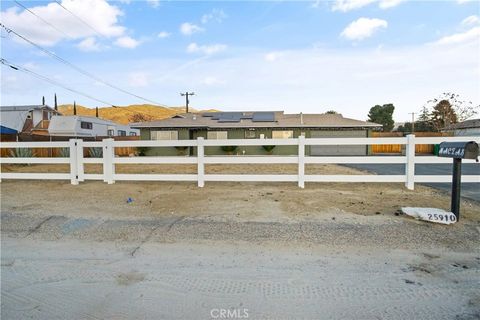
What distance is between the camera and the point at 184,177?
866 cm

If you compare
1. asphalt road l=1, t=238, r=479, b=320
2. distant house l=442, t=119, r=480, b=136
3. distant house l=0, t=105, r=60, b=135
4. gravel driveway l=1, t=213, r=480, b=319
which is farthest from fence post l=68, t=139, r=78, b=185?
A: distant house l=442, t=119, r=480, b=136

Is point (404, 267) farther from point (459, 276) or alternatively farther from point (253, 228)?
point (253, 228)

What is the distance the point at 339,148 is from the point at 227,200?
87.4 ft

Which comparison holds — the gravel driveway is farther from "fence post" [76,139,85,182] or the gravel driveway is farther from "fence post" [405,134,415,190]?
"fence post" [76,139,85,182]

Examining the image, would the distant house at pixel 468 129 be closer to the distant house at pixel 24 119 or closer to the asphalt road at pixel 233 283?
the asphalt road at pixel 233 283

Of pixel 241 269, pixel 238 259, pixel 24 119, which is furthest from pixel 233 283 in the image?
pixel 24 119

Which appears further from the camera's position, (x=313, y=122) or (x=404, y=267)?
(x=313, y=122)

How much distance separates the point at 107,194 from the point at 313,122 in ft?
86.3

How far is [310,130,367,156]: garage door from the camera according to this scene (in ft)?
101

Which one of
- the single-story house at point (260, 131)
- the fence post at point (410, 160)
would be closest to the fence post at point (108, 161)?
the fence post at point (410, 160)

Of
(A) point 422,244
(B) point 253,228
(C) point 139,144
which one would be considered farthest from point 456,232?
(C) point 139,144

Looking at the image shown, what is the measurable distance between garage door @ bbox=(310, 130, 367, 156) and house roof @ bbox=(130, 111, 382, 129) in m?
0.82

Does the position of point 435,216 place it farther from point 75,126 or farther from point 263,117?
point 75,126

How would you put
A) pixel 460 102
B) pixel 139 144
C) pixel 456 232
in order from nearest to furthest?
pixel 456 232
pixel 139 144
pixel 460 102
